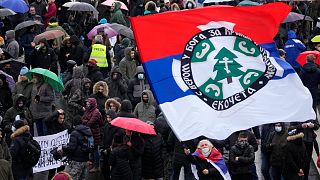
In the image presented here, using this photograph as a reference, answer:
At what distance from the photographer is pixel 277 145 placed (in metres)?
14.5

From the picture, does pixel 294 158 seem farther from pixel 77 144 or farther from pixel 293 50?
pixel 293 50

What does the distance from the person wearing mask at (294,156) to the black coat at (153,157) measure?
72.5 inches

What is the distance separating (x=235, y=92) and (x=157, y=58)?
3.02ft

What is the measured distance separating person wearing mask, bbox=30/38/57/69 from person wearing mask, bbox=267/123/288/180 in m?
6.95

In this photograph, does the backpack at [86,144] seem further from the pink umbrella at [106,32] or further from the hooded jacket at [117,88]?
the pink umbrella at [106,32]

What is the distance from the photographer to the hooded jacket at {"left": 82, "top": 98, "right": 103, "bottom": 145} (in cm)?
1543

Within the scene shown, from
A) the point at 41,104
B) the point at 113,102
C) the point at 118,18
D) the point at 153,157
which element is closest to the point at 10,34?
the point at 118,18

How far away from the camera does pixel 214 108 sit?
10.4 metres

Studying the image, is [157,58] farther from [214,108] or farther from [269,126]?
[269,126]

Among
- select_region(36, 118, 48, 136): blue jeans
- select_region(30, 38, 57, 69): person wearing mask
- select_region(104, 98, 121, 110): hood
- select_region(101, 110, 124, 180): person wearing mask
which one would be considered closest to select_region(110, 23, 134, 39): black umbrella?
select_region(30, 38, 57, 69): person wearing mask

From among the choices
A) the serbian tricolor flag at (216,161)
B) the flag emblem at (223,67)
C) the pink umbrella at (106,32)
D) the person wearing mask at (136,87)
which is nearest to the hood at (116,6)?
the pink umbrella at (106,32)

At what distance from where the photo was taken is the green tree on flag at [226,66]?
10672 mm

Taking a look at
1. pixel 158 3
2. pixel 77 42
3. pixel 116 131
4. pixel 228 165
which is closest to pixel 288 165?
pixel 228 165

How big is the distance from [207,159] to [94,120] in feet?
9.44
